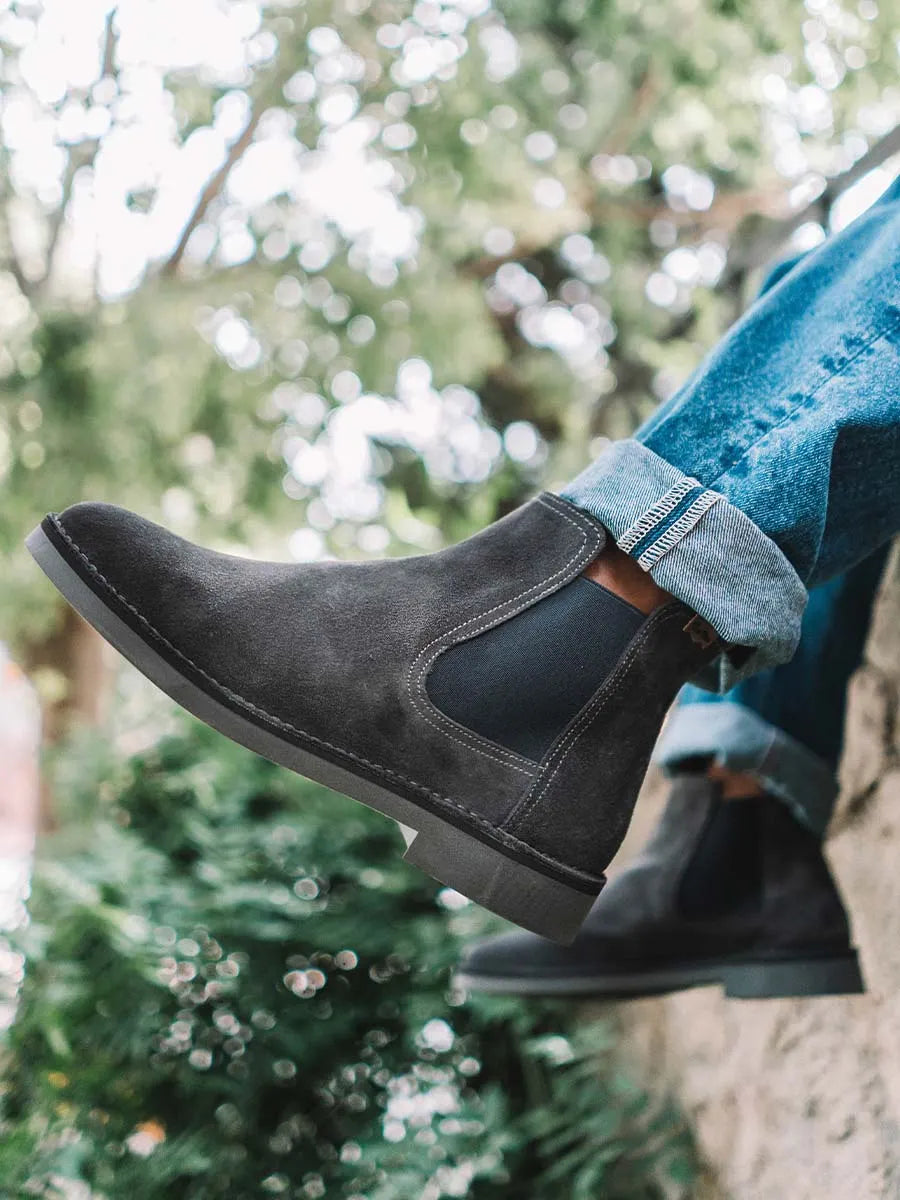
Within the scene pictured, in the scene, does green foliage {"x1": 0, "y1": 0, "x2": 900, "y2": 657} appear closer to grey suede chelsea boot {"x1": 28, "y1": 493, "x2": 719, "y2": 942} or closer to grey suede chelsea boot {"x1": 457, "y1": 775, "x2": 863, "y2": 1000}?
grey suede chelsea boot {"x1": 457, "y1": 775, "x2": 863, "y2": 1000}

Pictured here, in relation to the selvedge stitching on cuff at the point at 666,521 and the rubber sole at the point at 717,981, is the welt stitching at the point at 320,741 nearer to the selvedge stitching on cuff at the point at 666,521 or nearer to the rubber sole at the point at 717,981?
the selvedge stitching on cuff at the point at 666,521

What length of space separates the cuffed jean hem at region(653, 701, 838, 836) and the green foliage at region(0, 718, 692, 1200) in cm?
51

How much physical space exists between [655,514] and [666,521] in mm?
11

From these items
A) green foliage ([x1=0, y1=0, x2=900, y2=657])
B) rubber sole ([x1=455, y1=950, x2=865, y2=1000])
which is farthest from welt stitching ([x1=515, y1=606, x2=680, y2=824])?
green foliage ([x1=0, y1=0, x2=900, y2=657])

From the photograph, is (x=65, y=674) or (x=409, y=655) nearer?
(x=409, y=655)

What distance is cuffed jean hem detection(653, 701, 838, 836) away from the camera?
111cm

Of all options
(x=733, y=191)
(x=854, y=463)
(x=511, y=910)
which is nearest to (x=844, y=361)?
(x=854, y=463)

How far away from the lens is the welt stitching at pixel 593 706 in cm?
83

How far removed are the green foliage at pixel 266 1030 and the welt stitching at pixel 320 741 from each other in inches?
29.1

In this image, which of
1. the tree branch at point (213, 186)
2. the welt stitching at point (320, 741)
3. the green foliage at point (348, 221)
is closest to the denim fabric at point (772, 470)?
the welt stitching at point (320, 741)

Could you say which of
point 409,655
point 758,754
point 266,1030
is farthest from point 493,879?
point 266,1030

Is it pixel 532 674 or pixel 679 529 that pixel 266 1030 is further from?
pixel 679 529

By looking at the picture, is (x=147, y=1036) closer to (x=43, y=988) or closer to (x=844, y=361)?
A: (x=43, y=988)

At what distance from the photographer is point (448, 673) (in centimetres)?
85
